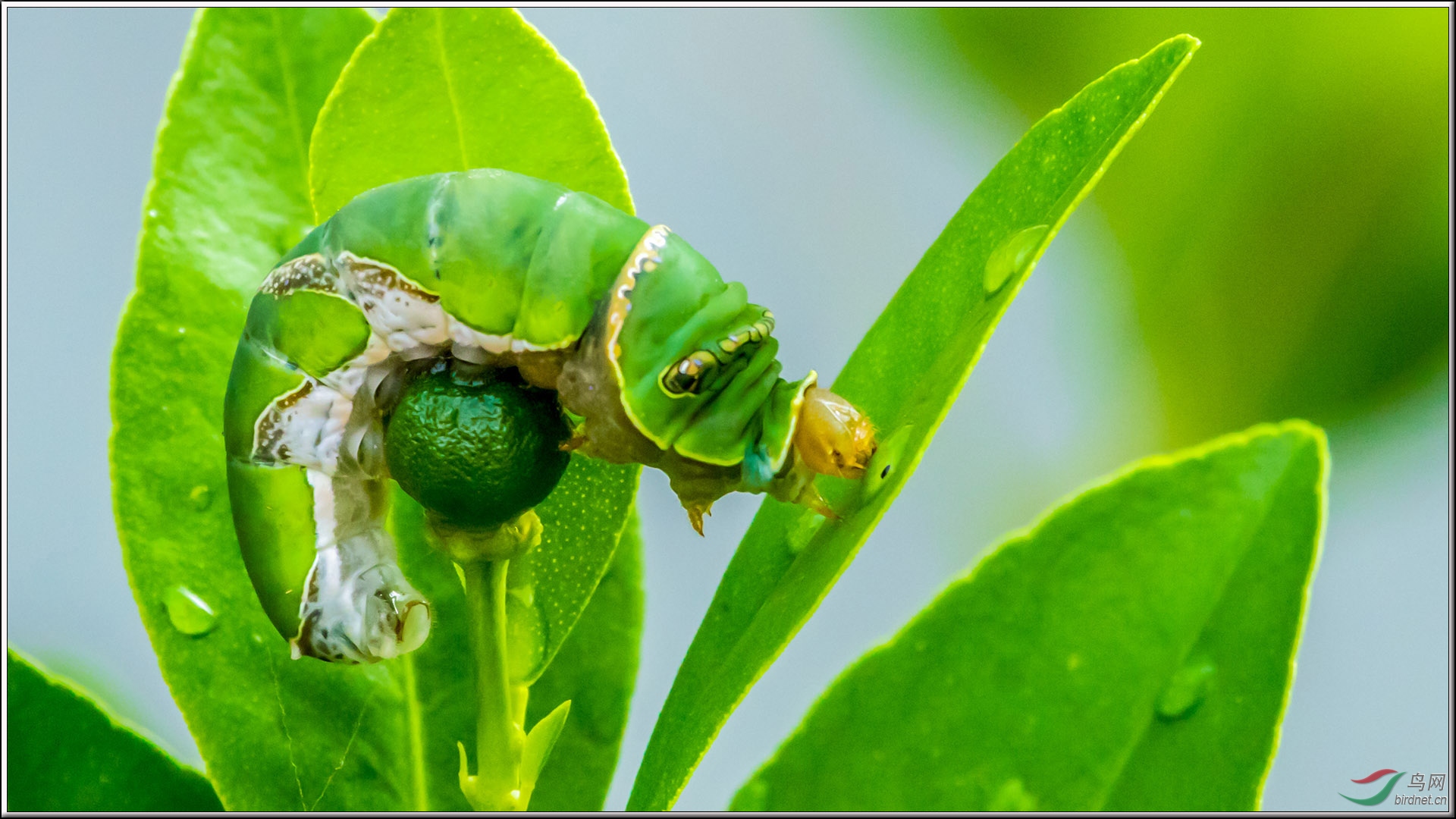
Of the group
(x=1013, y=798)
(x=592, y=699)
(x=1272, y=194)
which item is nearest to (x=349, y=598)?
(x=592, y=699)

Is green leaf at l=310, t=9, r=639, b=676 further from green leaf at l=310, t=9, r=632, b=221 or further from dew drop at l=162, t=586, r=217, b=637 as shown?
dew drop at l=162, t=586, r=217, b=637

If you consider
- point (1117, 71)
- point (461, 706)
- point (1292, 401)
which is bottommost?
point (461, 706)

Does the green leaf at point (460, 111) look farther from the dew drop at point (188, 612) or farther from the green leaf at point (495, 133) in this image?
the dew drop at point (188, 612)

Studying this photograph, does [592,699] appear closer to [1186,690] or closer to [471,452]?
[471,452]

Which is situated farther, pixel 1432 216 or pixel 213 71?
pixel 1432 216

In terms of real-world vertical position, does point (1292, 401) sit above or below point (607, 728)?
above

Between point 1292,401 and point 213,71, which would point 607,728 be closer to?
point 213,71

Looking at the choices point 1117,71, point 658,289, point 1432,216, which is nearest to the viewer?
point 1117,71

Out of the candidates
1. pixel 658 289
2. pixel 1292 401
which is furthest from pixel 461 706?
pixel 1292 401
